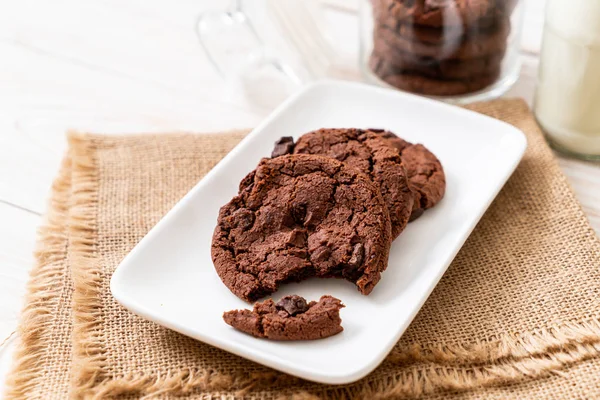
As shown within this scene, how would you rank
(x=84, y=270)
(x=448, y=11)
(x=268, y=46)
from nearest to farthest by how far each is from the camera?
(x=84, y=270)
(x=448, y=11)
(x=268, y=46)

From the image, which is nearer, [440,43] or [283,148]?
[283,148]

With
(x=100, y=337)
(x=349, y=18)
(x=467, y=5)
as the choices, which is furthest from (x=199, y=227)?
(x=349, y=18)

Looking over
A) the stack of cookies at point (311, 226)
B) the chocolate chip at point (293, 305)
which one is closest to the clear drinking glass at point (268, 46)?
the stack of cookies at point (311, 226)

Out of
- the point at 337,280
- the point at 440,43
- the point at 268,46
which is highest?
the point at 440,43

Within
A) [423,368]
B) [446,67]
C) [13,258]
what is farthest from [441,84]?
[13,258]

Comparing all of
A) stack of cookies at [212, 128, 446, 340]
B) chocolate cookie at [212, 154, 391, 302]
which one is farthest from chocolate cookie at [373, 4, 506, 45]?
chocolate cookie at [212, 154, 391, 302]

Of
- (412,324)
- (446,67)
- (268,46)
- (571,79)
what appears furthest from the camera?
(268,46)

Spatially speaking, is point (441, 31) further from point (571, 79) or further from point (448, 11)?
point (571, 79)
